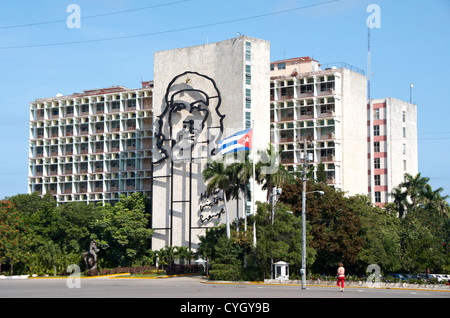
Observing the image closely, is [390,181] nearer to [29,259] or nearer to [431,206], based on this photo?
[431,206]

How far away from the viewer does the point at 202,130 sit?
333 feet

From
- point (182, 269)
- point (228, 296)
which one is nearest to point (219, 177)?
point (182, 269)

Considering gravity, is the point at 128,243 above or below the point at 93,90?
below

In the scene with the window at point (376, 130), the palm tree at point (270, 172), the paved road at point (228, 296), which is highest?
the window at point (376, 130)

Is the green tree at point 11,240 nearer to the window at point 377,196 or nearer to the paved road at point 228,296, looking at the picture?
the paved road at point 228,296

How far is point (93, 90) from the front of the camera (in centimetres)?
13938

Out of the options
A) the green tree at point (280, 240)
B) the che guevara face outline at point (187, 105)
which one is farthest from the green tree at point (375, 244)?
the che guevara face outline at point (187, 105)

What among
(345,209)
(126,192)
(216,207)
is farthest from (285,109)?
(345,209)

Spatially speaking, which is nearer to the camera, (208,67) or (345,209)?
(345,209)

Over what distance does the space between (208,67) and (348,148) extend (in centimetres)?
2809

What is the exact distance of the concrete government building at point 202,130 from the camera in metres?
100

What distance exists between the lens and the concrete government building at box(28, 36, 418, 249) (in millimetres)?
100250

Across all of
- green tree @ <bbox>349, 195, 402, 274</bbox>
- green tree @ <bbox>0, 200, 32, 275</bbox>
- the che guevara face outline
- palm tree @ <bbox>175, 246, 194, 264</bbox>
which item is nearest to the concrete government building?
the che guevara face outline

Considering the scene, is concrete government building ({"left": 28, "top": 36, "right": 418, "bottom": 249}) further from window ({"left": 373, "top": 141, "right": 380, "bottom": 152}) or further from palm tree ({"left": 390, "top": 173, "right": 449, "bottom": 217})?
palm tree ({"left": 390, "top": 173, "right": 449, "bottom": 217})
